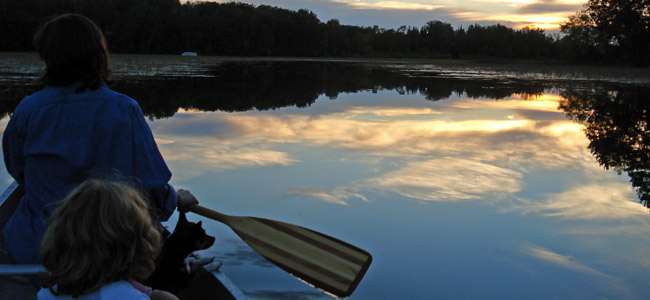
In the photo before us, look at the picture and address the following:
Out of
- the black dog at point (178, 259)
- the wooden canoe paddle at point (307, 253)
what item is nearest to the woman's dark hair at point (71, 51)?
the black dog at point (178, 259)

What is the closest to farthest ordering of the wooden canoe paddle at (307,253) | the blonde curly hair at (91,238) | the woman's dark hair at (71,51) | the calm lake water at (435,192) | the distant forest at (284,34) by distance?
the blonde curly hair at (91,238) < the woman's dark hair at (71,51) < the wooden canoe paddle at (307,253) < the calm lake water at (435,192) < the distant forest at (284,34)

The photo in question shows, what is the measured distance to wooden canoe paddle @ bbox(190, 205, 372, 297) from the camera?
2.46 metres

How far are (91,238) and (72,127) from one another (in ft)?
1.77

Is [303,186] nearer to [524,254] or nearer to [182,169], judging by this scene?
[182,169]

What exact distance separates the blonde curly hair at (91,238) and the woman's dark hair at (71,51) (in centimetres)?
49

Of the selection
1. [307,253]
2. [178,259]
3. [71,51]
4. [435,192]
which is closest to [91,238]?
[71,51]

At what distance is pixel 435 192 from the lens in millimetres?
4320

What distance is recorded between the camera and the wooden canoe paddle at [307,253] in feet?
8.08

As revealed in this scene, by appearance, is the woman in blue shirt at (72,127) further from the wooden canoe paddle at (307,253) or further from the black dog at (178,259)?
the wooden canoe paddle at (307,253)

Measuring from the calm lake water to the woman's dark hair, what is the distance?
0.09 m

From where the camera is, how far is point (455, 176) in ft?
15.9

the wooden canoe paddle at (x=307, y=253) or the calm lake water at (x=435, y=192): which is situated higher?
the wooden canoe paddle at (x=307, y=253)

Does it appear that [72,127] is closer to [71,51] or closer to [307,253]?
[71,51]

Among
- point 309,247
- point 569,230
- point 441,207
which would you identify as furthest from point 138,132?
point 569,230
